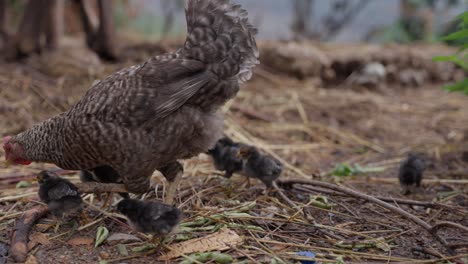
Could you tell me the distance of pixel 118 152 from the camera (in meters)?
3.23

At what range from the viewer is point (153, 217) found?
9.36ft

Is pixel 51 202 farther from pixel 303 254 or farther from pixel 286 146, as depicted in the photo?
pixel 286 146

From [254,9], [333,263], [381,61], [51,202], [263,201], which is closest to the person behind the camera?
[333,263]

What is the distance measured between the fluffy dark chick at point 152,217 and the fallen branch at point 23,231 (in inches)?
24.4

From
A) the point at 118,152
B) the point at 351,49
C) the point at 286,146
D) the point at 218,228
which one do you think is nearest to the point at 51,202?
the point at 118,152

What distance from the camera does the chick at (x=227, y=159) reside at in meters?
4.10

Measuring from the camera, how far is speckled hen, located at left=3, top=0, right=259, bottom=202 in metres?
3.25

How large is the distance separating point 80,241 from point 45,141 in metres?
0.82

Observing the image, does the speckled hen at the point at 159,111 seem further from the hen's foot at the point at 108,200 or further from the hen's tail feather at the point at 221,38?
the hen's foot at the point at 108,200

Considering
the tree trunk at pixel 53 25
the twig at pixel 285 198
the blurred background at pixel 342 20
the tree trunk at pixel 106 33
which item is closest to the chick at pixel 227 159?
the twig at pixel 285 198

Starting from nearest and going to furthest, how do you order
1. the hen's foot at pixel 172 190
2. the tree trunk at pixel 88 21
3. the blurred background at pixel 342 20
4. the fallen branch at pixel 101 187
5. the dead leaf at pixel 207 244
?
1. the dead leaf at pixel 207 244
2. the fallen branch at pixel 101 187
3. the hen's foot at pixel 172 190
4. the tree trunk at pixel 88 21
5. the blurred background at pixel 342 20

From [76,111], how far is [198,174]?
155 cm

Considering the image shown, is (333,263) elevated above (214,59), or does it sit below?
below

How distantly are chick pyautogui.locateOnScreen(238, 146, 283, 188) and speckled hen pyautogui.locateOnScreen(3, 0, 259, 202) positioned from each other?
0.47 metres
